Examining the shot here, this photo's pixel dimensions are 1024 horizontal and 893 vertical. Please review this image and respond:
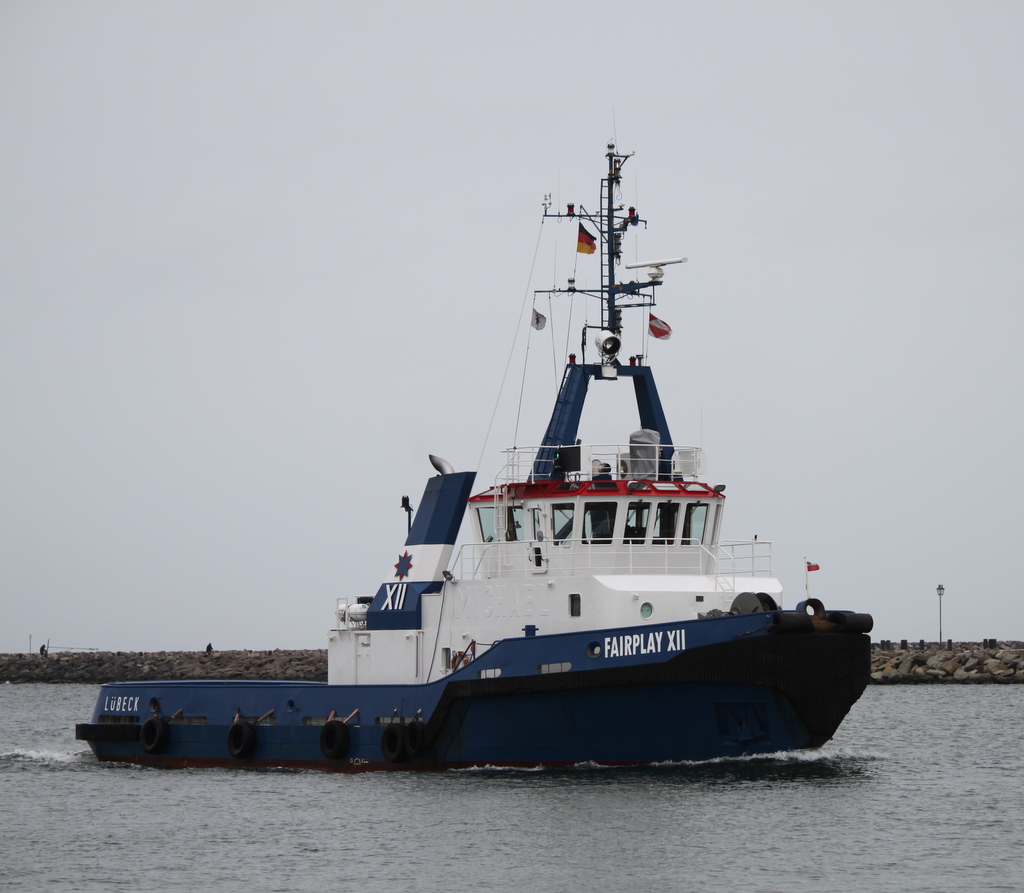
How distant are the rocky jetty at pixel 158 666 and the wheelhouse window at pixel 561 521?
37428 millimetres

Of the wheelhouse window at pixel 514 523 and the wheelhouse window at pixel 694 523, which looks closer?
the wheelhouse window at pixel 694 523

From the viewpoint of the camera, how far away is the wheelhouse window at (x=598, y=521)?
2150 centimetres

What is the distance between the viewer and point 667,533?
2183 cm

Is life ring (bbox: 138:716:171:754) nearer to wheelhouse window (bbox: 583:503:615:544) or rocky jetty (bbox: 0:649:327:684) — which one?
wheelhouse window (bbox: 583:503:615:544)

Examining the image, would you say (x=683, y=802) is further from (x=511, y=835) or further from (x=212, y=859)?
(x=212, y=859)

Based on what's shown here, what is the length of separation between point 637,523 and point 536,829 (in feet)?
18.6

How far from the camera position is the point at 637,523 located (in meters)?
21.6

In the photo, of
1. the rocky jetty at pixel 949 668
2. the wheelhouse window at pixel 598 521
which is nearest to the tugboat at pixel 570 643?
the wheelhouse window at pixel 598 521

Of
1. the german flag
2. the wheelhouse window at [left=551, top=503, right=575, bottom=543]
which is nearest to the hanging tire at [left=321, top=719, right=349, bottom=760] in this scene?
the wheelhouse window at [left=551, top=503, right=575, bottom=543]

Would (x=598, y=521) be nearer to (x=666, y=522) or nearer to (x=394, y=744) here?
(x=666, y=522)

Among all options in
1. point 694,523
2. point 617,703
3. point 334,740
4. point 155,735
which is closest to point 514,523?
point 694,523

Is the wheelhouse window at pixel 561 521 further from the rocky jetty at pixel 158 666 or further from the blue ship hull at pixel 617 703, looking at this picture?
the rocky jetty at pixel 158 666

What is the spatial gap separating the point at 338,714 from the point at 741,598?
21.7 feet

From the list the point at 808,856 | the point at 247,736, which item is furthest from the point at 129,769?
the point at 808,856
